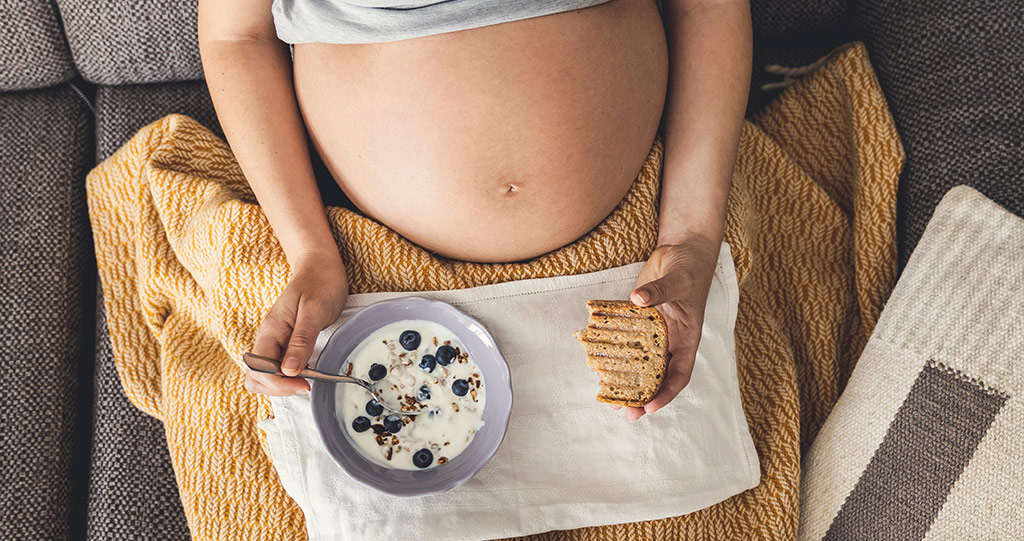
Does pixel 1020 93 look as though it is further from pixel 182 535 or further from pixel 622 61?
pixel 182 535

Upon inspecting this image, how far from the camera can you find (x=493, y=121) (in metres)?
0.82

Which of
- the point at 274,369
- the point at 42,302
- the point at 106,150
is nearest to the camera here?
the point at 274,369

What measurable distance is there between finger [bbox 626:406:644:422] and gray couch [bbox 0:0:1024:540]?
0.50 m

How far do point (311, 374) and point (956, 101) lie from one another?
0.98 meters

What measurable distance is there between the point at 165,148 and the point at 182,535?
0.57m

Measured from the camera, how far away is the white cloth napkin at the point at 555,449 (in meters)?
0.83

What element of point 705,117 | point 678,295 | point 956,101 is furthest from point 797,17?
point 678,295

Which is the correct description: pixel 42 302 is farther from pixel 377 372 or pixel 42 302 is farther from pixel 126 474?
pixel 377 372

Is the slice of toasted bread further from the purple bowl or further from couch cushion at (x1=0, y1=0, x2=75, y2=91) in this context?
couch cushion at (x1=0, y1=0, x2=75, y2=91)

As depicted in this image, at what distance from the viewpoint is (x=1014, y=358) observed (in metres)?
0.86

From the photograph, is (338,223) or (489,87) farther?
(338,223)

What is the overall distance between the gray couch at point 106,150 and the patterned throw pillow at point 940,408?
10 centimetres

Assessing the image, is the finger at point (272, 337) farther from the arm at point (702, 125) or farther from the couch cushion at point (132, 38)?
the couch cushion at point (132, 38)

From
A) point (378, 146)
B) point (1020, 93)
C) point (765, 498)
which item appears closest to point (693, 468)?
point (765, 498)
